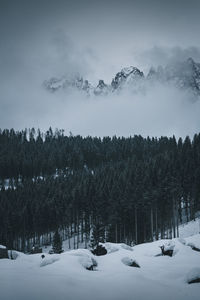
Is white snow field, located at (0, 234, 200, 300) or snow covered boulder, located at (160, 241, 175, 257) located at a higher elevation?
white snow field, located at (0, 234, 200, 300)

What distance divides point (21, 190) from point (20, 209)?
16.4m

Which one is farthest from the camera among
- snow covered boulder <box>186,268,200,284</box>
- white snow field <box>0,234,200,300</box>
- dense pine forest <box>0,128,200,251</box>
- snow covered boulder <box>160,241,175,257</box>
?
dense pine forest <box>0,128,200,251</box>

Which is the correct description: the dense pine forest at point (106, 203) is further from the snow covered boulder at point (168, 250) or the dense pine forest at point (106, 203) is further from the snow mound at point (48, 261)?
the snow mound at point (48, 261)

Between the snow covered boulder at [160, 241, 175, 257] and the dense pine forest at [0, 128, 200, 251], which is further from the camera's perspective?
the dense pine forest at [0, 128, 200, 251]

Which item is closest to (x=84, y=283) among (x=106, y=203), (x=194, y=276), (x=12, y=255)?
(x=194, y=276)

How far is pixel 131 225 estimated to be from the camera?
5634 centimetres

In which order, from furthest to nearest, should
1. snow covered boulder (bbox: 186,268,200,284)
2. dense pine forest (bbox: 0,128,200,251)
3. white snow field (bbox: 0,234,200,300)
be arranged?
dense pine forest (bbox: 0,128,200,251), snow covered boulder (bbox: 186,268,200,284), white snow field (bbox: 0,234,200,300)

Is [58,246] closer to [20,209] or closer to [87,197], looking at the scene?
[87,197]

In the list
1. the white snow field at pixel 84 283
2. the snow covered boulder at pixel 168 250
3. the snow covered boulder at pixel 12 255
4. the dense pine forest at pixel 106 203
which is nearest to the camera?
the white snow field at pixel 84 283

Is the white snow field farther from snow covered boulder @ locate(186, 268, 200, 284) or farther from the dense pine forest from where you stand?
the dense pine forest

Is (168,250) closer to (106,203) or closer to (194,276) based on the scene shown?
(194,276)

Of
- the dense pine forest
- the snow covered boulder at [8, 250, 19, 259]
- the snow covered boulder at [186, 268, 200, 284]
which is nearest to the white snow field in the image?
the snow covered boulder at [186, 268, 200, 284]

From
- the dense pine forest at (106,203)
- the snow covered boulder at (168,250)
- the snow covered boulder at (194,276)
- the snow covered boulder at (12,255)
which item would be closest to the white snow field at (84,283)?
the snow covered boulder at (194,276)

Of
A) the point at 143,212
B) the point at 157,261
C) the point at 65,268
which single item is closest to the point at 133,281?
the point at 65,268
